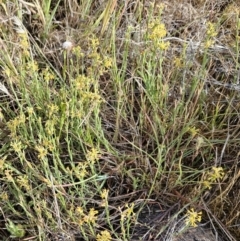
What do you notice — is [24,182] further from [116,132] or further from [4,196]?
[116,132]

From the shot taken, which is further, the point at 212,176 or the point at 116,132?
the point at 116,132

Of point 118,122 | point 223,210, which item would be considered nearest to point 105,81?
point 118,122

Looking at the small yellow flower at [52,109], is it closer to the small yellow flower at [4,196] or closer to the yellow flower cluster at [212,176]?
the small yellow flower at [4,196]

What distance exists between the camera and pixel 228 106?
54.7 inches

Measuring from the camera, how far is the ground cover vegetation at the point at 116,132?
3.99 feet

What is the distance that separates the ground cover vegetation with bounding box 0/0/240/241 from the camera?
121cm

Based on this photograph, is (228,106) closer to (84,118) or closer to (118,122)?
(118,122)

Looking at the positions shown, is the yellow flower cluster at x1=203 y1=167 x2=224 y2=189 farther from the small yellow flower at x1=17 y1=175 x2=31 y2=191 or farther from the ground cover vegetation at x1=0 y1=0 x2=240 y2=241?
the small yellow flower at x1=17 y1=175 x2=31 y2=191

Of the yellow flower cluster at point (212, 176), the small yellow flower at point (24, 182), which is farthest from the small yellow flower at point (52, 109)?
the yellow flower cluster at point (212, 176)

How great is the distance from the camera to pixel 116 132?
1352mm

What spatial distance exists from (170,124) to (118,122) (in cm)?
14

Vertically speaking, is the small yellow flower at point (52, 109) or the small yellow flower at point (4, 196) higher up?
the small yellow flower at point (52, 109)

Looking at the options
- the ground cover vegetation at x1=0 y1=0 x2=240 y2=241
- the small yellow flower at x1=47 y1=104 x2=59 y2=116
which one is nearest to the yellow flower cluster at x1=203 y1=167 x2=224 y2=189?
the ground cover vegetation at x1=0 y1=0 x2=240 y2=241

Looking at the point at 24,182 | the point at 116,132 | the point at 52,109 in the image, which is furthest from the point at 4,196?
the point at 116,132
